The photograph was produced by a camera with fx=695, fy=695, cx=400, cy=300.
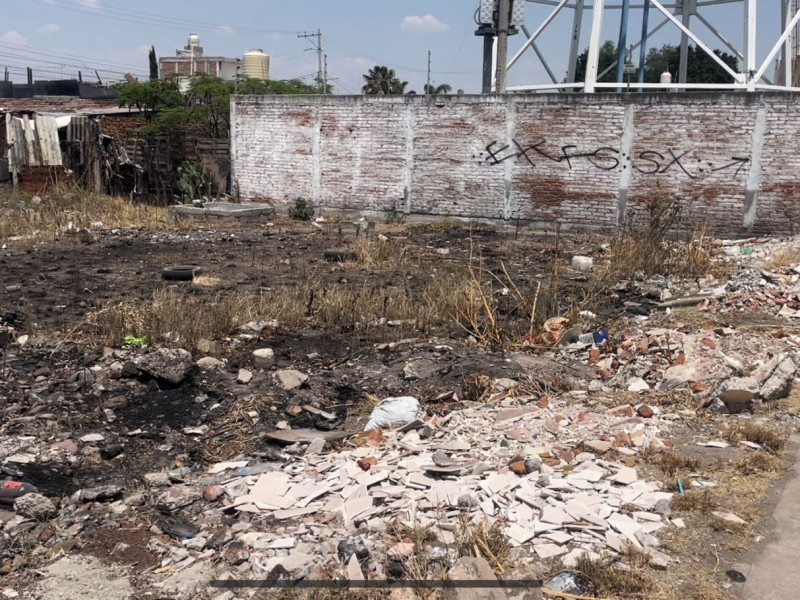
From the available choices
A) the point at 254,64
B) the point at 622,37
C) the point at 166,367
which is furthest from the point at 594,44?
the point at 254,64

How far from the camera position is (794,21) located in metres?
12.6

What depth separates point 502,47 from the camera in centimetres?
1490

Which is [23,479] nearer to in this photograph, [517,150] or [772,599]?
[772,599]

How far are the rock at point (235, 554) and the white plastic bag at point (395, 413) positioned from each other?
1.56 metres

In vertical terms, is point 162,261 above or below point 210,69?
below

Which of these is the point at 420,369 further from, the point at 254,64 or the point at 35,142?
the point at 254,64

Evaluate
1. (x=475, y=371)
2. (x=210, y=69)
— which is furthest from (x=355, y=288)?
(x=210, y=69)

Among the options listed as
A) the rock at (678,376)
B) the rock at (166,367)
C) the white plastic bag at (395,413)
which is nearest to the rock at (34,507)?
the rock at (166,367)

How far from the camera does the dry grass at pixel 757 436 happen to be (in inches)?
156

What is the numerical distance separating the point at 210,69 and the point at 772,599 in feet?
134

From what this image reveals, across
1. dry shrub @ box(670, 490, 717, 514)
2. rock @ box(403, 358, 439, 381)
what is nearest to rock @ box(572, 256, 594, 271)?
rock @ box(403, 358, 439, 381)

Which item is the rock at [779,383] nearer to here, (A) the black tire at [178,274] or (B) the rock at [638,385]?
(B) the rock at [638,385]

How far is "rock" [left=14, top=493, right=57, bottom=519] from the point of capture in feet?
10.9

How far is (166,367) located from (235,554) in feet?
8.29
